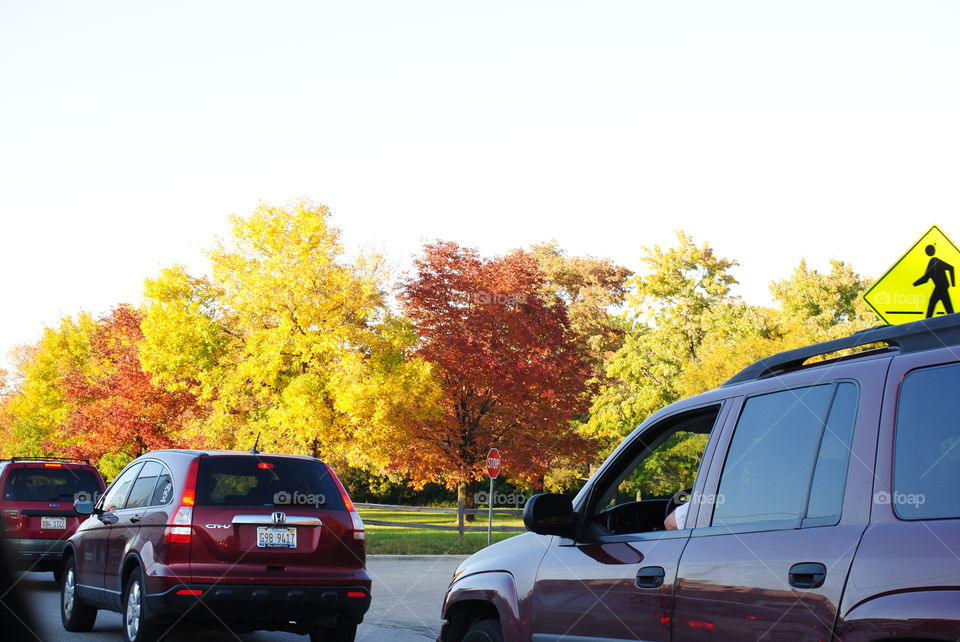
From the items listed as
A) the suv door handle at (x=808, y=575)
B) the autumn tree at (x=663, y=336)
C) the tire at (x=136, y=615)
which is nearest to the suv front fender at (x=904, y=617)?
the suv door handle at (x=808, y=575)

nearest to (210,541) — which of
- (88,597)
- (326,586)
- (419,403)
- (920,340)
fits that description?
(326,586)

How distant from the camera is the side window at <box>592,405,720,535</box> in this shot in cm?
494

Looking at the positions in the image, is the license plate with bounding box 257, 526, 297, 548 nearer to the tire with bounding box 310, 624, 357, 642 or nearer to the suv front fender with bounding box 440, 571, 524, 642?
the tire with bounding box 310, 624, 357, 642

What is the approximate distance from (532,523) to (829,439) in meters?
1.72

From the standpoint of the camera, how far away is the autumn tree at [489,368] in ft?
111

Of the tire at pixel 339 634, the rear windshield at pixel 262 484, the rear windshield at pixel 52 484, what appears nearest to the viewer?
the rear windshield at pixel 262 484

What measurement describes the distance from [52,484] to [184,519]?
7.56 m

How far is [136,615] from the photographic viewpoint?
31.3ft

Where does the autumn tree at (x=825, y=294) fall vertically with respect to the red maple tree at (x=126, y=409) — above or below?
above

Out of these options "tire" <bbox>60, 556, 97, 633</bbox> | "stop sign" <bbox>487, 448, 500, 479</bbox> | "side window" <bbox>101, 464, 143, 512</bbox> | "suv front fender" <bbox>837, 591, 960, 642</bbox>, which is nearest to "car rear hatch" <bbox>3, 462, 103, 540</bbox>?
"tire" <bbox>60, 556, 97, 633</bbox>

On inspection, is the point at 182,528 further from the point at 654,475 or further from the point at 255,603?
the point at 654,475

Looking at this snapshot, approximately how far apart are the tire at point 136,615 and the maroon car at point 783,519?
484 cm

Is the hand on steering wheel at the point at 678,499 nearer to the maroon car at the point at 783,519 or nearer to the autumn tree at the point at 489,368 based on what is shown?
the maroon car at the point at 783,519

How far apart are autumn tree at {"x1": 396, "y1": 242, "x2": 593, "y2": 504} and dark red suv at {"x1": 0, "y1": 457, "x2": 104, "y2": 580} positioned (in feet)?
56.7
